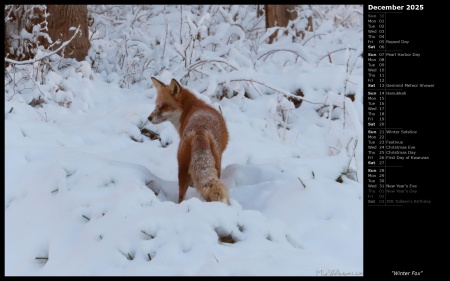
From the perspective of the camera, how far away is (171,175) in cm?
595

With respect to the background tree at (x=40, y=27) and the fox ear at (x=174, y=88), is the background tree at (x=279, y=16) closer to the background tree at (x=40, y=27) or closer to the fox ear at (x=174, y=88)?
the background tree at (x=40, y=27)

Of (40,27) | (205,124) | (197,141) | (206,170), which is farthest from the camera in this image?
(40,27)

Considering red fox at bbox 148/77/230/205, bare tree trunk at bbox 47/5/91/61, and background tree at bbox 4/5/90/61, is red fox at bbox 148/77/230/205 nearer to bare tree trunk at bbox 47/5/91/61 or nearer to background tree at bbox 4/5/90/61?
background tree at bbox 4/5/90/61

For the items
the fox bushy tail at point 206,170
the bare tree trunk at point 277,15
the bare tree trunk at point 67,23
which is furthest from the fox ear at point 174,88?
the bare tree trunk at point 277,15

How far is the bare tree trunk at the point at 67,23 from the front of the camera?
9312 millimetres

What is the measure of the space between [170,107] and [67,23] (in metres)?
4.04

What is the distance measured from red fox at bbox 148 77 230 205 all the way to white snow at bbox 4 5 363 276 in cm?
31

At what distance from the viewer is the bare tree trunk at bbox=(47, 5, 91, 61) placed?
30.6 ft

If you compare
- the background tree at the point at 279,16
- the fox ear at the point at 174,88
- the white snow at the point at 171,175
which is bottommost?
the white snow at the point at 171,175

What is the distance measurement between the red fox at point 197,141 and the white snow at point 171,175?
1.02ft
